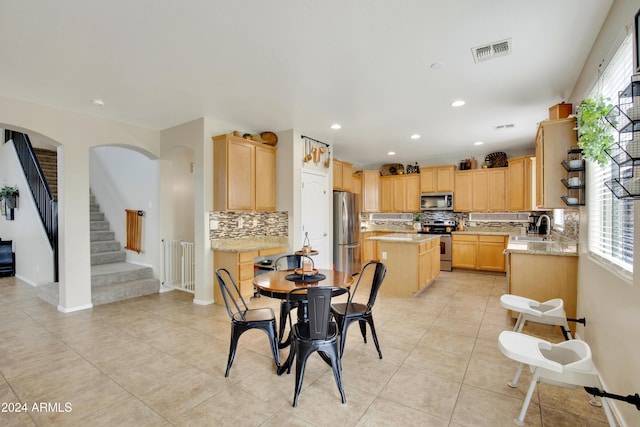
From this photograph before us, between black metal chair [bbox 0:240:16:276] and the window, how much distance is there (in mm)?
9527

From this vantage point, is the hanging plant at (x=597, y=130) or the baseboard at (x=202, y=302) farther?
the baseboard at (x=202, y=302)

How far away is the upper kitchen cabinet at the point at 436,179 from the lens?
7.07 meters

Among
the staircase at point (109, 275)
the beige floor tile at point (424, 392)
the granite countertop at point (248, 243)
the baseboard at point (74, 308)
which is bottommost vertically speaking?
the beige floor tile at point (424, 392)

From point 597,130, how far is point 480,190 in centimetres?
514

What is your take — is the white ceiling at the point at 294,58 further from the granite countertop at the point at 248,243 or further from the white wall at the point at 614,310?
the granite countertop at the point at 248,243

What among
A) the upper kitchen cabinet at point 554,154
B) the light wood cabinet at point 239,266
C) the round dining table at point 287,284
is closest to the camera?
the round dining table at point 287,284

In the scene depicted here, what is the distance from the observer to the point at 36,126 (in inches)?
146

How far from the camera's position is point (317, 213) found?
5.54 meters

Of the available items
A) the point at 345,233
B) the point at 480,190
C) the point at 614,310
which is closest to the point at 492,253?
the point at 480,190

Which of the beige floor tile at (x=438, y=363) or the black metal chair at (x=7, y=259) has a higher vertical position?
the black metal chair at (x=7, y=259)

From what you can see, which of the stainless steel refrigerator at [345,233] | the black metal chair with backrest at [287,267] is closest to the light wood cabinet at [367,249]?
the stainless steel refrigerator at [345,233]

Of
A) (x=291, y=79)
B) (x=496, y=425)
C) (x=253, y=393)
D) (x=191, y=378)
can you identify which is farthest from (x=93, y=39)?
(x=496, y=425)

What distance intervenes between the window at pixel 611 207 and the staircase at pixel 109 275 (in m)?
5.73

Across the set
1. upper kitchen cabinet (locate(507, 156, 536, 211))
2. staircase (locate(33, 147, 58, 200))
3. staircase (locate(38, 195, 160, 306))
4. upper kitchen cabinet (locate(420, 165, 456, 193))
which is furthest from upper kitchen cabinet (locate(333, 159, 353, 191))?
staircase (locate(33, 147, 58, 200))
